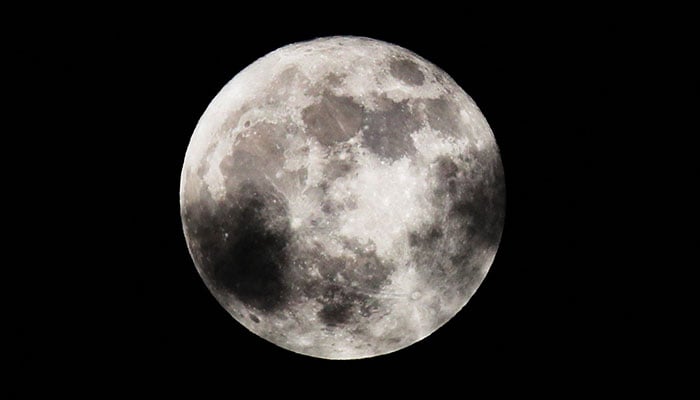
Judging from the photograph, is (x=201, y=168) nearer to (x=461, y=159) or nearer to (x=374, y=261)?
(x=374, y=261)

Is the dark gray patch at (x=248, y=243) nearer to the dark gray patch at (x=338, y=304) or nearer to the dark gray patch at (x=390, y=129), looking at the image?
the dark gray patch at (x=338, y=304)

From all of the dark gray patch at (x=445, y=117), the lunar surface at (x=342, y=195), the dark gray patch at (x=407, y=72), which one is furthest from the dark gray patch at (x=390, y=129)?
the dark gray patch at (x=407, y=72)

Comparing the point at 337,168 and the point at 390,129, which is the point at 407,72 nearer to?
the point at 390,129

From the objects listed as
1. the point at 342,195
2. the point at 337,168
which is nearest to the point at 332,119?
the point at 337,168

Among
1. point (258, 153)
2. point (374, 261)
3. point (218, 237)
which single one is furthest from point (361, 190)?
point (218, 237)

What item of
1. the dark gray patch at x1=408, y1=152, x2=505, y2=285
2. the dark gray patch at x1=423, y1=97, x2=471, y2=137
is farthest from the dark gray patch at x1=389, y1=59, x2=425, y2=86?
the dark gray patch at x1=408, y1=152, x2=505, y2=285

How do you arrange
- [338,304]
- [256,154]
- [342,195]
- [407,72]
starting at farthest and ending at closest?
[407,72], [338,304], [256,154], [342,195]


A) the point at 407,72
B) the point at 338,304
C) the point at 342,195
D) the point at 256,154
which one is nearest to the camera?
the point at 342,195
